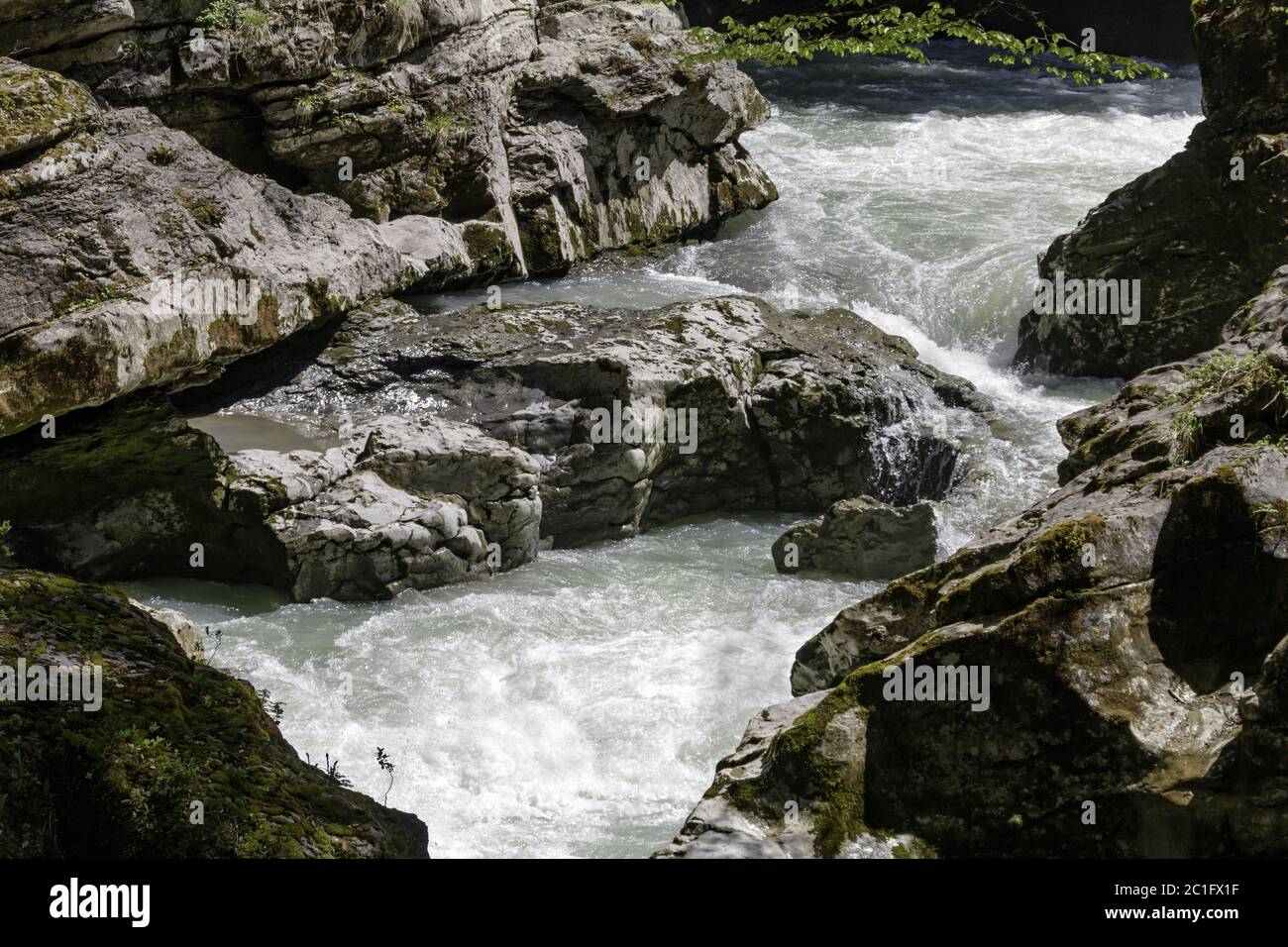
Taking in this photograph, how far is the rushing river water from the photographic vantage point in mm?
7480

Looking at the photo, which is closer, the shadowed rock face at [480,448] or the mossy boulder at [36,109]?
the mossy boulder at [36,109]

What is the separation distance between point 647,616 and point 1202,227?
7703 millimetres

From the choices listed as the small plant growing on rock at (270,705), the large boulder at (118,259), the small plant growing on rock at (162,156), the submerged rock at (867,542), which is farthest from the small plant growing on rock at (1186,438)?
the small plant growing on rock at (162,156)

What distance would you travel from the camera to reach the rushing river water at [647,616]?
7480mm

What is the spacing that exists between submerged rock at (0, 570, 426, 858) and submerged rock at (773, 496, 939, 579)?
18.9ft

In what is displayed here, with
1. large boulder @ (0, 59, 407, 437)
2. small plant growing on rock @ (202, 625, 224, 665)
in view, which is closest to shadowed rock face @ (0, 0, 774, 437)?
large boulder @ (0, 59, 407, 437)

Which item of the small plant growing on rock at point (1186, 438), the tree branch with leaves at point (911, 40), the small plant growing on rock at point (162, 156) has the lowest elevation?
the small plant growing on rock at point (1186, 438)

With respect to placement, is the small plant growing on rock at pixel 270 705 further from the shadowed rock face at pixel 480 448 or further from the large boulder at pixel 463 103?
the large boulder at pixel 463 103

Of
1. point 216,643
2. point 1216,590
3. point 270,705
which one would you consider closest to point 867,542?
point 216,643

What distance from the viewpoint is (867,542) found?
34.2 ft

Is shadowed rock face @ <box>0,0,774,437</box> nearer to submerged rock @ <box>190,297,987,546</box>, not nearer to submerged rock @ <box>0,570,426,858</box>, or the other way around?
submerged rock @ <box>190,297,987,546</box>

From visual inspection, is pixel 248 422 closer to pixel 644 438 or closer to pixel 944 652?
pixel 644 438

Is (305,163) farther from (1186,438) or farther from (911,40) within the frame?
(1186,438)

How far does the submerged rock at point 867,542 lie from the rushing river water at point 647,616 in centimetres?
25
